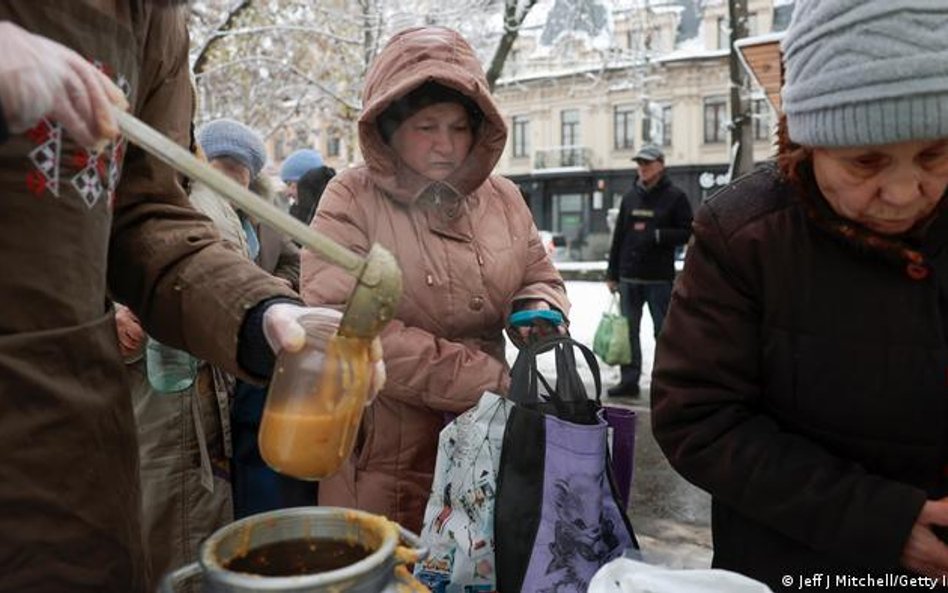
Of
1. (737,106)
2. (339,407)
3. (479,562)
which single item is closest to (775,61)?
(737,106)

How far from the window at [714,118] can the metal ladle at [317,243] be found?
34273 millimetres

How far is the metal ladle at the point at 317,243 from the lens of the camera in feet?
3.01

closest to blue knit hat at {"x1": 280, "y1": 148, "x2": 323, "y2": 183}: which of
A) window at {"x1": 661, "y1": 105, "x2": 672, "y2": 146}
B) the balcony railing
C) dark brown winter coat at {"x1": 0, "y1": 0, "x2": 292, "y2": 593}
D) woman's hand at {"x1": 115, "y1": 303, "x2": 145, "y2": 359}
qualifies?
woman's hand at {"x1": 115, "y1": 303, "x2": 145, "y2": 359}

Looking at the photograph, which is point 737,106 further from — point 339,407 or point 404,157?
point 339,407

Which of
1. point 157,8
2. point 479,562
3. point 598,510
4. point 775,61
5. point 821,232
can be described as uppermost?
point 775,61

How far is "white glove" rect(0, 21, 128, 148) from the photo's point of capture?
0.82 m

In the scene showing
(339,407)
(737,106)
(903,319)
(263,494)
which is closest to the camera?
(339,407)

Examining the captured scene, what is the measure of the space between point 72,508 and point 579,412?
1137 millimetres

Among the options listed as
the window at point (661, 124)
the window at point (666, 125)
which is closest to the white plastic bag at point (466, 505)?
the window at point (661, 124)

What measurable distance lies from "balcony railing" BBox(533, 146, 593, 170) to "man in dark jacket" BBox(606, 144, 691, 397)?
29.6 metres

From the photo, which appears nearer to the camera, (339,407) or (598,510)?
(339,407)

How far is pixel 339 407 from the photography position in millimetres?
1044

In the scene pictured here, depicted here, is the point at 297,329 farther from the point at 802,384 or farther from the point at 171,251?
the point at 802,384

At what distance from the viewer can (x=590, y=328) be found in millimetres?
10766
